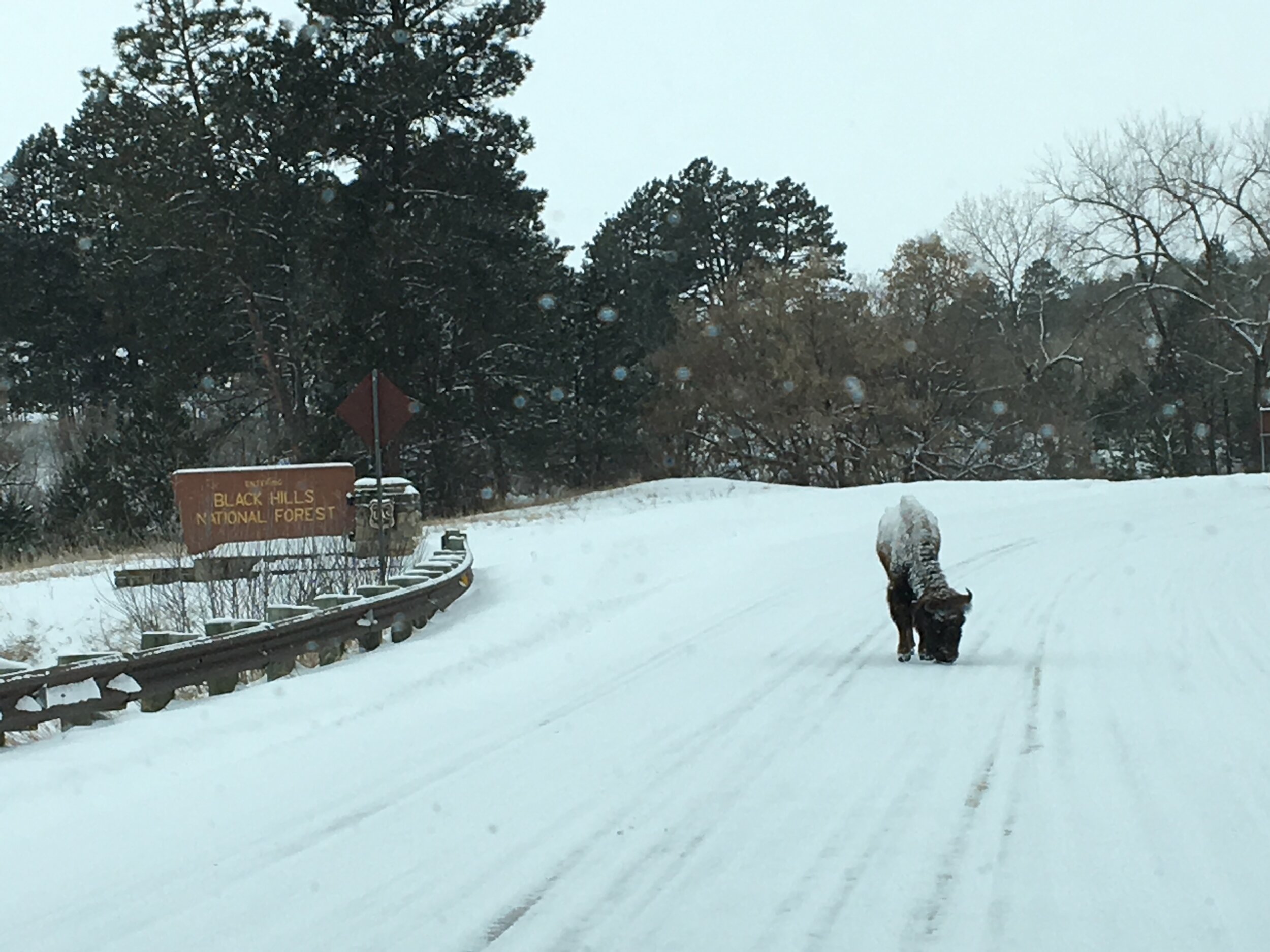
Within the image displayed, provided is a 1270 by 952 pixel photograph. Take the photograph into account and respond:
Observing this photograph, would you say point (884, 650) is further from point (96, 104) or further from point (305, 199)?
point (96, 104)

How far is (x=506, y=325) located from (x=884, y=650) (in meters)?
32.4

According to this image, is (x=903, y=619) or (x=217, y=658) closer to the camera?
(x=217, y=658)

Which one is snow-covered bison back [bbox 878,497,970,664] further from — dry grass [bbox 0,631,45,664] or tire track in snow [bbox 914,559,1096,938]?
dry grass [bbox 0,631,45,664]

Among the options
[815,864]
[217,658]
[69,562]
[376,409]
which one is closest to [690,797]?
[815,864]

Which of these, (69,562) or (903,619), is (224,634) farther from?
(69,562)

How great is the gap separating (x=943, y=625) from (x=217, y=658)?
18.9 ft

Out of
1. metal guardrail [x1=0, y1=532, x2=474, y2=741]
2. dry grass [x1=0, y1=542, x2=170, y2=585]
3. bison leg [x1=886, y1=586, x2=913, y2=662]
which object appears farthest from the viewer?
dry grass [x1=0, y1=542, x2=170, y2=585]

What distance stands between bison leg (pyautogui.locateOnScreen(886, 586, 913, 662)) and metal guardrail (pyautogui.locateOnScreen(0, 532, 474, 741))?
16.5 ft

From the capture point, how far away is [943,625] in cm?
1118

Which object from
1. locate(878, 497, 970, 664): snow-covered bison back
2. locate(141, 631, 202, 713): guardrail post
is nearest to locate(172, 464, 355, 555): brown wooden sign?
locate(141, 631, 202, 713): guardrail post

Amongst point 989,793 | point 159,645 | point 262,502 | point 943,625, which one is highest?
point 262,502

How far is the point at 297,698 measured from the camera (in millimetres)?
10609

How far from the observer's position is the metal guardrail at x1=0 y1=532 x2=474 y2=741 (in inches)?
361

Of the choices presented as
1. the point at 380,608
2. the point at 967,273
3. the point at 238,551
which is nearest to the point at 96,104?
the point at 238,551
